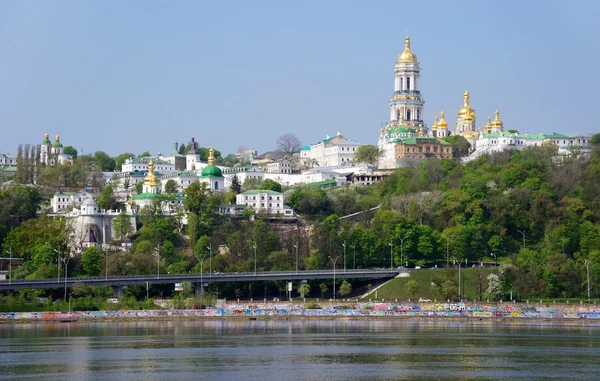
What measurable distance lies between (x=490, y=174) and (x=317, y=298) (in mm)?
37556

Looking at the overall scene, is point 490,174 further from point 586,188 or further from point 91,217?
point 91,217

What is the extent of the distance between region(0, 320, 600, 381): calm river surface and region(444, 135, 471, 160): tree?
80.7 m

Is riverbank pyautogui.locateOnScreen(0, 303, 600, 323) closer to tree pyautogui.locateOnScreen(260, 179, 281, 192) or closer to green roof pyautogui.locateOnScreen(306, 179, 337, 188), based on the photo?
tree pyautogui.locateOnScreen(260, 179, 281, 192)

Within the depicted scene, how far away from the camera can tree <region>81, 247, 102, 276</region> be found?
384ft

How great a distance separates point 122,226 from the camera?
13488 cm

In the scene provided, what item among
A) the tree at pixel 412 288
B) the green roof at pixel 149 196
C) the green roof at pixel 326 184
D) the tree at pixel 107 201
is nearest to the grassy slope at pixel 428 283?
the tree at pixel 412 288

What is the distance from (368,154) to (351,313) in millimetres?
78253

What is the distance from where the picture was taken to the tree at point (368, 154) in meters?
174

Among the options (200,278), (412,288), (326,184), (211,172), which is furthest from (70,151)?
(412,288)

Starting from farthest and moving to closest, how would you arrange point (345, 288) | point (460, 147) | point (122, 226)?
point (460, 147), point (122, 226), point (345, 288)

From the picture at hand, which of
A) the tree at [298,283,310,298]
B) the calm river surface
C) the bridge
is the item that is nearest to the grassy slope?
the bridge

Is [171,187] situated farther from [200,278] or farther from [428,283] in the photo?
[428,283]

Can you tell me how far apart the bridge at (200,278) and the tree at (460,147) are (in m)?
63.1

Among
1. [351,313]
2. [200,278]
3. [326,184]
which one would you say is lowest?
[351,313]
